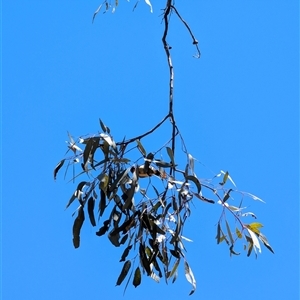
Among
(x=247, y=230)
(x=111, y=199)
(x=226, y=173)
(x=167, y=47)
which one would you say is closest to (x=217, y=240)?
(x=247, y=230)

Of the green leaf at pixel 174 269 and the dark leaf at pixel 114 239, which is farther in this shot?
the green leaf at pixel 174 269

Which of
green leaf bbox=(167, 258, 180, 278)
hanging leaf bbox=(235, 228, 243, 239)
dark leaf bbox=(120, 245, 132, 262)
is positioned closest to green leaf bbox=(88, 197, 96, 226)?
dark leaf bbox=(120, 245, 132, 262)

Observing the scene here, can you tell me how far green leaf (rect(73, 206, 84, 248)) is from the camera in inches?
70.7

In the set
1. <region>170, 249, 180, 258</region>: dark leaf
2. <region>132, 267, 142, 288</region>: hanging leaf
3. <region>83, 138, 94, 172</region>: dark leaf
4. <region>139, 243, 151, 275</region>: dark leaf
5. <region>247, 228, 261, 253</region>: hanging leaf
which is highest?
<region>247, 228, 261, 253</region>: hanging leaf

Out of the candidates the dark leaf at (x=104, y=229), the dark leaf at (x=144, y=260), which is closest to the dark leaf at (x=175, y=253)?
the dark leaf at (x=144, y=260)

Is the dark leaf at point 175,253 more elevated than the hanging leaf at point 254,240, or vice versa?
the hanging leaf at point 254,240

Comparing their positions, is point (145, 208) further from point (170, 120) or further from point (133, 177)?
point (170, 120)

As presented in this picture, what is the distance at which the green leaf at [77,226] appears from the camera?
1797mm

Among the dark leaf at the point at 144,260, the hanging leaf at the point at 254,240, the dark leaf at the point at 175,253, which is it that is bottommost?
the dark leaf at the point at 144,260

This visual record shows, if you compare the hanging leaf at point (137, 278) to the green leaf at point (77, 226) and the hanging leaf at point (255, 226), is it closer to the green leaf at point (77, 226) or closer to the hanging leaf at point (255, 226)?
the green leaf at point (77, 226)

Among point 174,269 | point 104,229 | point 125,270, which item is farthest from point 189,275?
point 104,229

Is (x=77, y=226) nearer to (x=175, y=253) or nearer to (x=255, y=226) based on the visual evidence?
(x=175, y=253)

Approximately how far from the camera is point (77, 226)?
71.9 inches

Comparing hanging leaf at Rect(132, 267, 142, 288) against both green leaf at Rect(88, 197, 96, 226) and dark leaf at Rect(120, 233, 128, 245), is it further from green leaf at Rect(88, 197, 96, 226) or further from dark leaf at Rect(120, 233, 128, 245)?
green leaf at Rect(88, 197, 96, 226)
